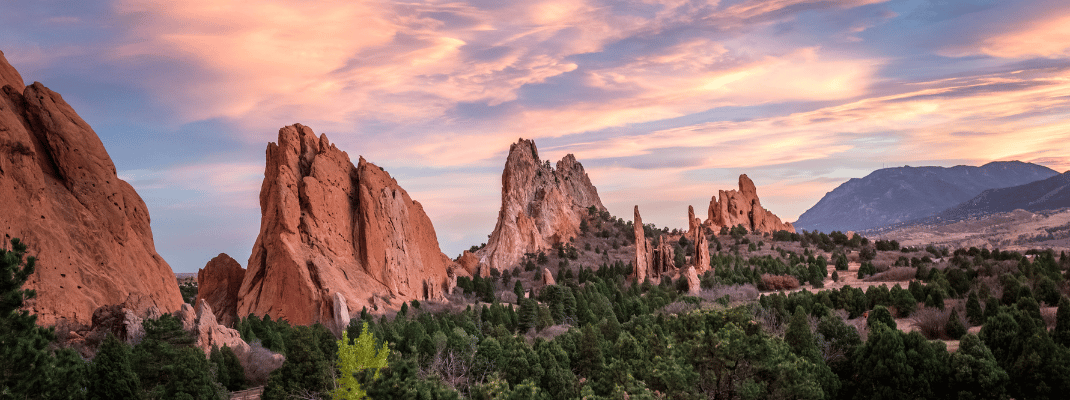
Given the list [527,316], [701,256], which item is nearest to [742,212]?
[701,256]

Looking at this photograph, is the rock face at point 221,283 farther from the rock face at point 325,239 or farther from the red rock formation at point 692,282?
the red rock formation at point 692,282

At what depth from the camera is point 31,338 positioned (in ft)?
84.8

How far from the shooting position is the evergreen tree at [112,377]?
34125 mm

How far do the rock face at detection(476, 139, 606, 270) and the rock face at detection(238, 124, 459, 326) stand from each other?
2646 centimetres

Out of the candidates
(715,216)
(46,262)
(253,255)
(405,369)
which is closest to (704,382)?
(405,369)

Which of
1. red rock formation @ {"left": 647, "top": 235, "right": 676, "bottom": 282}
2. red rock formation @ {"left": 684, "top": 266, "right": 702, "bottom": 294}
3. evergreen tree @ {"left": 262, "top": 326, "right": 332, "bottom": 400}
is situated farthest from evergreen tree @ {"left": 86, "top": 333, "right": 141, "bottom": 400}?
red rock formation @ {"left": 647, "top": 235, "right": 676, "bottom": 282}

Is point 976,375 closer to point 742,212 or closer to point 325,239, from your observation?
point 325,239

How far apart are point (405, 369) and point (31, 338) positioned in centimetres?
1354

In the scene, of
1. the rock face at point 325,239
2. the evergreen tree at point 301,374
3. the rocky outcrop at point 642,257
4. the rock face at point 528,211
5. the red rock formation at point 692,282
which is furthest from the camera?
the rock face at point 528,211

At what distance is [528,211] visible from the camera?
407 ft

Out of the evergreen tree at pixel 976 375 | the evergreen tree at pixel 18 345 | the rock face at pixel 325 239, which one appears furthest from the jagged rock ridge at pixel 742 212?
the evergreen tree at pixel 18 345

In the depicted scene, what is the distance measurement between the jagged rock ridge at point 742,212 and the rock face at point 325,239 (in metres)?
74.6

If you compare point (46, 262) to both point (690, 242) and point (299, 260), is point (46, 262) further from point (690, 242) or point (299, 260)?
point (690, 242)

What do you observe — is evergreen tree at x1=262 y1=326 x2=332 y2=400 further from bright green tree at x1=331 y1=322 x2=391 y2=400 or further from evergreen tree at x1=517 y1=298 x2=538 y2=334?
evergreen tree at x1=517 y1=298 x2=538 y2=334
